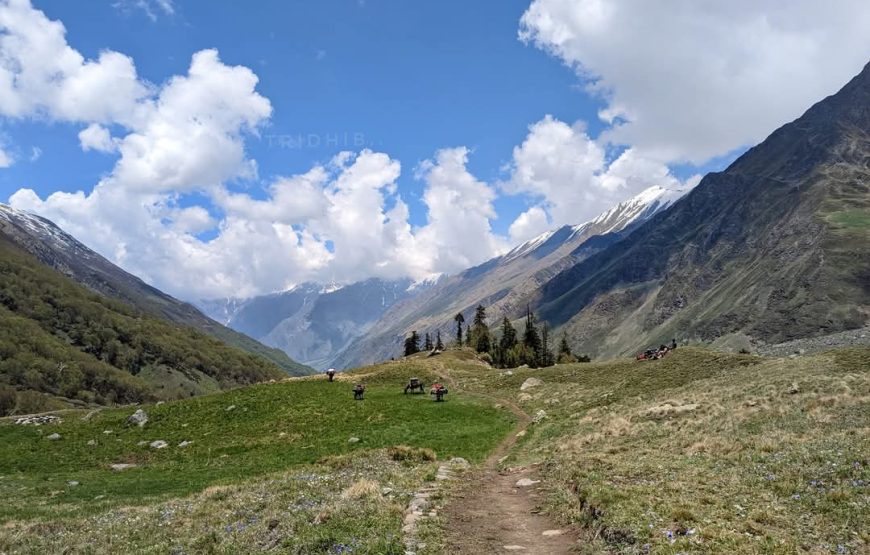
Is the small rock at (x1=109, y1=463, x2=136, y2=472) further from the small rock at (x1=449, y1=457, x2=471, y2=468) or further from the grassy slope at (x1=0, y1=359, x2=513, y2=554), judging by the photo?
the small rock at (x1=449, y1=457, x2=471, y2=468)

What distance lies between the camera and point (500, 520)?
20344 mm

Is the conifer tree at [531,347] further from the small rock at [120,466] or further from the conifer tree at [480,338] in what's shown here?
the small rock at [120,466]

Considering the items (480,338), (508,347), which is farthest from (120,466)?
(508,347)

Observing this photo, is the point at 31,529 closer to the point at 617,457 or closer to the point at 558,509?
the point at 558,509

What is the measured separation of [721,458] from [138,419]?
5157cm

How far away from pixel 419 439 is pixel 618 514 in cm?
2636

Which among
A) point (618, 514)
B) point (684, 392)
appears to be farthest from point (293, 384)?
point (618, 514)

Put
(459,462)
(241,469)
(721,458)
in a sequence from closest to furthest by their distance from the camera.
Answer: (721,458), (459,462), (241,469)

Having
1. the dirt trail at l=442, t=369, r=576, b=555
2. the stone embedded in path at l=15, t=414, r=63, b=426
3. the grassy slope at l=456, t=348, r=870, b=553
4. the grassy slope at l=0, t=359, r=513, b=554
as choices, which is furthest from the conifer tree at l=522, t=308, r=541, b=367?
the dirt trail at l=442, t=369, r=576, b=555

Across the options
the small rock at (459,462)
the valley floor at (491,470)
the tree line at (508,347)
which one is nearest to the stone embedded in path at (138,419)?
the valley floor at (491,470)

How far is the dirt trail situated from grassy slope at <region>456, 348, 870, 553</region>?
1021 mm

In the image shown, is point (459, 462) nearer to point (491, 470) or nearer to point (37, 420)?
point (491, 470)

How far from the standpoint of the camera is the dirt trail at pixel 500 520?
17016mm

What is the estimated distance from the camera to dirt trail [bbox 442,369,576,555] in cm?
1702
